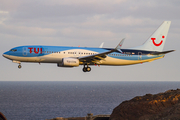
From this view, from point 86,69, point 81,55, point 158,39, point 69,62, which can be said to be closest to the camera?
point 69,62

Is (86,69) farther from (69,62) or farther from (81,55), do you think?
(69,62)

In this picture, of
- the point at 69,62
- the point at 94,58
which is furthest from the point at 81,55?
the point at 69,62

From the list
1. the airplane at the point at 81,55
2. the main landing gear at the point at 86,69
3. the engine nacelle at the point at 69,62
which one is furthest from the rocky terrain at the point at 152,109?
the main landing gear at the point at 86,69

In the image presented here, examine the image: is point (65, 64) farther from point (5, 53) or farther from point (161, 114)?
point (161, 114)

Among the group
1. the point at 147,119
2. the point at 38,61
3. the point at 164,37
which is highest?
the point at 164,37

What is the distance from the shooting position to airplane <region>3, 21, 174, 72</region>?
47.5m

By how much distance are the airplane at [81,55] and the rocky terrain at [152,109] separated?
17.1 metres

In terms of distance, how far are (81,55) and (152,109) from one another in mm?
25170

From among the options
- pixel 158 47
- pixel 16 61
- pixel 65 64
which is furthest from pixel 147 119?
pixel 158 47

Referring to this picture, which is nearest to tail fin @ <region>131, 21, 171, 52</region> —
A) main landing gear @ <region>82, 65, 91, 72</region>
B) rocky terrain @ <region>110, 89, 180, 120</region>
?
main landing gear @ <region>82, 65, 91, 72</region>

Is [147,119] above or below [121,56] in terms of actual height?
below

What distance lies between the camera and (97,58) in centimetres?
4988

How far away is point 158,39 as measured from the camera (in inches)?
2391

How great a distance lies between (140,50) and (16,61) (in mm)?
26671
